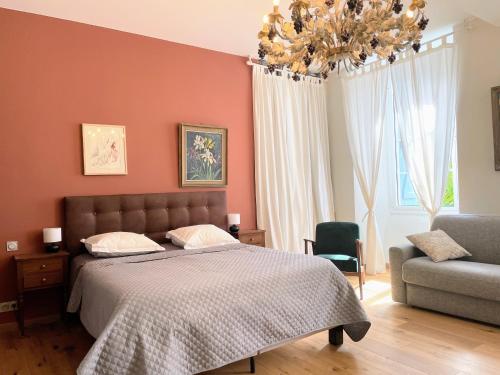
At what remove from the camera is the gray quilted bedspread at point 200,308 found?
6.47 ft

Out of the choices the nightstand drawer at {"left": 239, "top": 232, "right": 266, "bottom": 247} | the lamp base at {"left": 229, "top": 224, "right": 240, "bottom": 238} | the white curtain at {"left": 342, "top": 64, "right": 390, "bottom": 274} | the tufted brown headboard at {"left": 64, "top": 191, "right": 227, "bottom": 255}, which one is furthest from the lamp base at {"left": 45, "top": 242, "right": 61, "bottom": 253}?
the white curtain at {"left": 342, "top": 64, "right": 390, "bottom": 274}

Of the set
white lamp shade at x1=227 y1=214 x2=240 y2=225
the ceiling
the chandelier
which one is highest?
the ceiling

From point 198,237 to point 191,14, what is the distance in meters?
A: 2.20

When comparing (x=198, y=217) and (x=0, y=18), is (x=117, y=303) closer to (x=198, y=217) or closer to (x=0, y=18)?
(x=198, y=217)

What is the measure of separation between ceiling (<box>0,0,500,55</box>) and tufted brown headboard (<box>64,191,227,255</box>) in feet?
5.81

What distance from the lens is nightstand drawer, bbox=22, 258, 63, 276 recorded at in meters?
3.20

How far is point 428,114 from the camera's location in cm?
439

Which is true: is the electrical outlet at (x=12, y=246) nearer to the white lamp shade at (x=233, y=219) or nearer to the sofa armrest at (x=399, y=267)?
the white lamp shade at (x=233, y=219)

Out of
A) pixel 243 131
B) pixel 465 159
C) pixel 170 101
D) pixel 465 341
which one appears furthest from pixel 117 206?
pixel 465 159

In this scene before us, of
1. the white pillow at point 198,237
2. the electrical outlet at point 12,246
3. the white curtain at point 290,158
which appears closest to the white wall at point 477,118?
the white curtain at point 290,158

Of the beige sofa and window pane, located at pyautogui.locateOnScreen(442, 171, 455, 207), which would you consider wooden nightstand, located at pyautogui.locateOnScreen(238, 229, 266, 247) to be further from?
window pane, located at pyautogui.locateOnScreen(442, 171, 455, 207)

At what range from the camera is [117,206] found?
12.6ft

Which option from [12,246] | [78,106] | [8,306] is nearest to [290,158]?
[78,106]

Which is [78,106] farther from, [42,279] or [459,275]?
[459,275]
